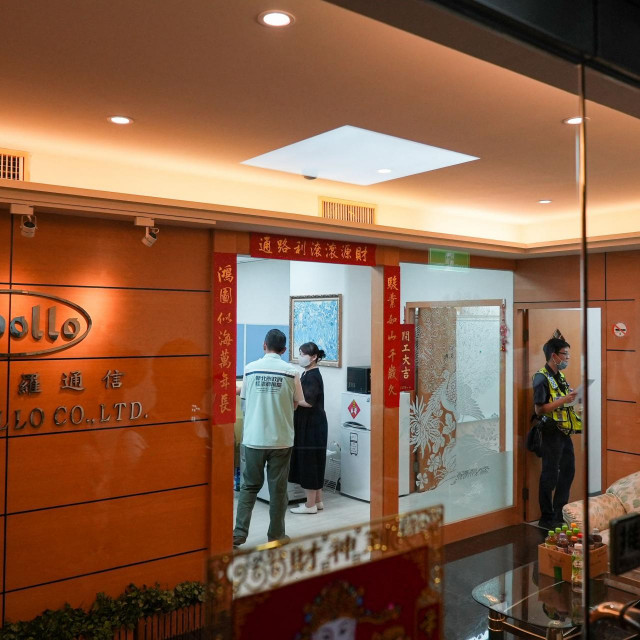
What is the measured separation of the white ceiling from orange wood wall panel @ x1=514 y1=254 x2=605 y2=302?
0.58 ft

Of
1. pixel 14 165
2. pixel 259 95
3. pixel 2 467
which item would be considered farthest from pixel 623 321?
pixel 2 467

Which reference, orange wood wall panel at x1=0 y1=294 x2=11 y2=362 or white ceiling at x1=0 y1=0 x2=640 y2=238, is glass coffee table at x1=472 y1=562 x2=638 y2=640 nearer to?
white ceiling at x1=0 y1=0 x2=640 y2=238

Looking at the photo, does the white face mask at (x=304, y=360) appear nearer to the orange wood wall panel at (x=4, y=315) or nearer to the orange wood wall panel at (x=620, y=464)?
the orange wood wall panel at (x=4, y=315)

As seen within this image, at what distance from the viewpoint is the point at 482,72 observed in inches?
78.6

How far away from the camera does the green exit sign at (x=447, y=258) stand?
4078 millimetres

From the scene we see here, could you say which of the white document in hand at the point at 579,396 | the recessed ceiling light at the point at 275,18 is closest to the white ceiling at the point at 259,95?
the recessed ceiling light at the point at 275,18

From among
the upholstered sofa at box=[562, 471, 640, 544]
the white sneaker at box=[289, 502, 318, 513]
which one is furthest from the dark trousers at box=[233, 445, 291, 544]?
the upholstered sofa at box=[562, 471, 640, 544]

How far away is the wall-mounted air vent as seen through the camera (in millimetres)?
2701

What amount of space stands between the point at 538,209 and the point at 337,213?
41.5 inches

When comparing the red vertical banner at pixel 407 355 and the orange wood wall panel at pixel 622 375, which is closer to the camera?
the orange wood wall panel at pixel 622 375

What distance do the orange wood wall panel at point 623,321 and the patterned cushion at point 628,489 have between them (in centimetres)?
43

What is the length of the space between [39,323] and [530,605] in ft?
8.26


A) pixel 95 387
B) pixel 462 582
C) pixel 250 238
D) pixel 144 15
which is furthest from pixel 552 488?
pixel 144 15

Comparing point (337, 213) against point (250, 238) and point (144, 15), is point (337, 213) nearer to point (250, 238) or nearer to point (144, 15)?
point (250, 238)
